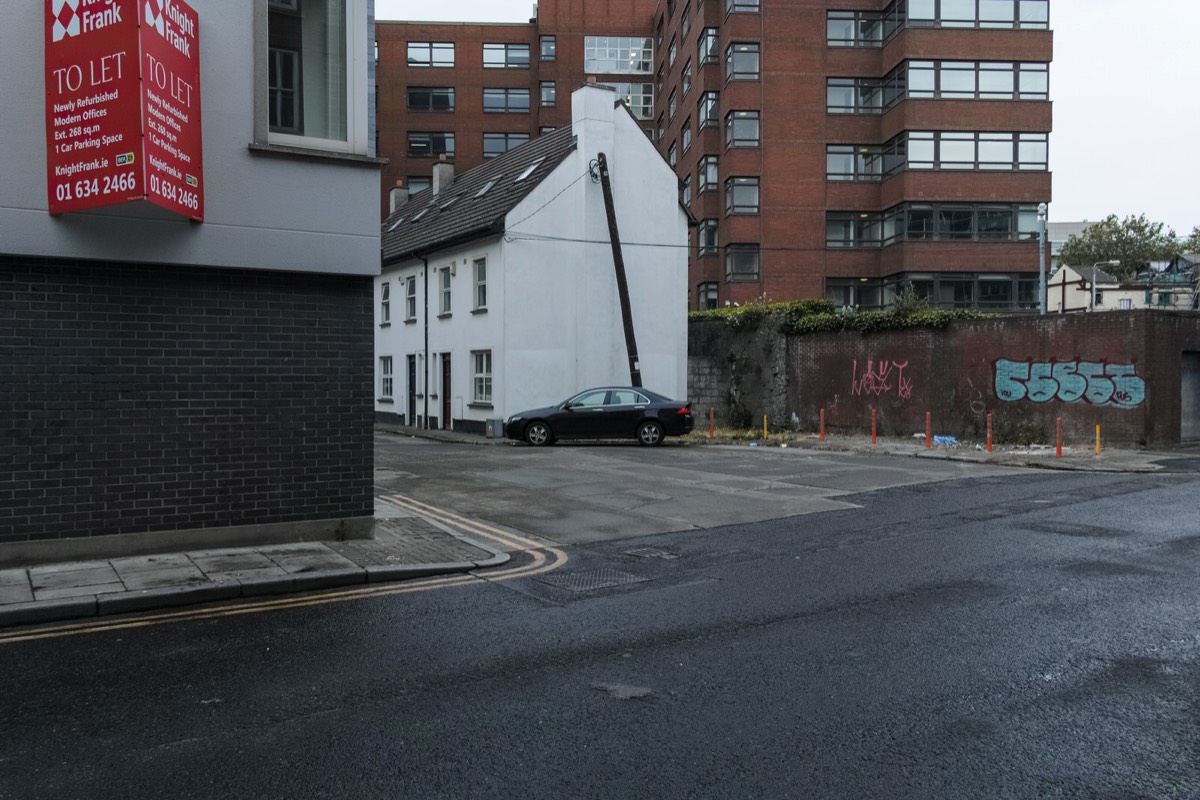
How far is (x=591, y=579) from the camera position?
7902 mm

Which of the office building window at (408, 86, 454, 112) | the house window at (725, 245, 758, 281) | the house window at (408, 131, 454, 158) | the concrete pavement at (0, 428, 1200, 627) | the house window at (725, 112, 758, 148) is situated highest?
the office building window at (408, 86, 454, 112)

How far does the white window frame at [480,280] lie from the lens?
2816 centimetres

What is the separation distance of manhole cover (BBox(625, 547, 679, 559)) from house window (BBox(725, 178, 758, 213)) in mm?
33581

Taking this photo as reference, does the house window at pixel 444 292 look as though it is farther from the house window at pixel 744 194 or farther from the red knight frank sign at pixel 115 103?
the red knight frank sign at pixel 115 103

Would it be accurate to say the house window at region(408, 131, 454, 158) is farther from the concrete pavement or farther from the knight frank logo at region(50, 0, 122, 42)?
the knight frank logo at region(50, 0, 122, 42)

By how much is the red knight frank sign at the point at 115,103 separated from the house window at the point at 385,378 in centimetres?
2809

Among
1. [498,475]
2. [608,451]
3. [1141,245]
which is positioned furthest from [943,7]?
[1141,245]

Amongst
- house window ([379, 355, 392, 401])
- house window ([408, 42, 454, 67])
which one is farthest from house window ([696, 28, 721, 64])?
house window ([408, 42, 454, 67])

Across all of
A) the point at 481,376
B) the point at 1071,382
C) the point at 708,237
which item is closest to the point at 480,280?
the point at 481,376

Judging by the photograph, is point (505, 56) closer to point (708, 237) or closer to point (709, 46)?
point (709, 46)

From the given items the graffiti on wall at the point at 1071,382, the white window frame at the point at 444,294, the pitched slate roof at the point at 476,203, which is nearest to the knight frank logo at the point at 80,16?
the pitched slate roof at the point at 476,203

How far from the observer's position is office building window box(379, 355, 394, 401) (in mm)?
35938

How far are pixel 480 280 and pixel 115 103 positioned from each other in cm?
2085

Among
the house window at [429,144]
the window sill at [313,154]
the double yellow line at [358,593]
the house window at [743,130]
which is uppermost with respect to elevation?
the house window at [429,144]
